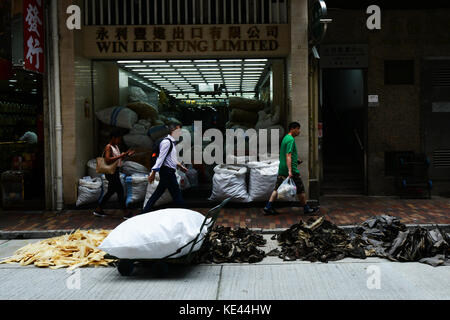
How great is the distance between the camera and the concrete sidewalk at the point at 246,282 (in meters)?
4.64

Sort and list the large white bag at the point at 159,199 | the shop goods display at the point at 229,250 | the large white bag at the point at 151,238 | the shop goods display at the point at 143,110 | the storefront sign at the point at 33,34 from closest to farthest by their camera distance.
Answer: the large white bag at the point at 151,238 < the shop goods display at the point at 229,250 < the storefront sign at the point at 33,34 < the large white bag at the point at 159,199 < the shop goods display at the point at 143,110

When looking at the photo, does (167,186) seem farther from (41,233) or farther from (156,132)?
(156,132)

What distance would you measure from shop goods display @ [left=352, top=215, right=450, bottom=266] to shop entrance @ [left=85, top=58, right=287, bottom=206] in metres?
4.26

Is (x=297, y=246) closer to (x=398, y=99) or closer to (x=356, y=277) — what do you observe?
(x=356, y=277)

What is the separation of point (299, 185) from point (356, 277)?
11.9ft

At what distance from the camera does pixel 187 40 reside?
10.2 m

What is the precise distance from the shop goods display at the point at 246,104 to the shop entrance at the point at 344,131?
6.13ft

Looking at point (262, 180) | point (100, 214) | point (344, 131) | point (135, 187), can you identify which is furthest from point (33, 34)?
point (344, 131)

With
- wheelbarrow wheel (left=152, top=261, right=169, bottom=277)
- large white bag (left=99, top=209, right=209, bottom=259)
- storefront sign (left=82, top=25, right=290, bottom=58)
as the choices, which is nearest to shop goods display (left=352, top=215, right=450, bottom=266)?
large white bag (left=99, top=209, right=209, bottom=259)

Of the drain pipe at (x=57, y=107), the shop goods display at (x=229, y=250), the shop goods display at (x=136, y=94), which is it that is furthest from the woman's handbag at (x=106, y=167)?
the shop goods display at (x=136, y=94)

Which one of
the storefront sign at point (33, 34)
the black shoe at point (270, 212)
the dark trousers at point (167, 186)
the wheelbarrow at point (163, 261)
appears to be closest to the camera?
the wheelbarrow at point (163, 261)

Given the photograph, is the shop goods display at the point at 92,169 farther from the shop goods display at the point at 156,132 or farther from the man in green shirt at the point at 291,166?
the man in green shirt at the point at 291,166

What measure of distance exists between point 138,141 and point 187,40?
2465mm

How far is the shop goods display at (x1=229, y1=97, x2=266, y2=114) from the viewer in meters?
11.3
